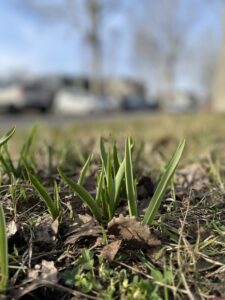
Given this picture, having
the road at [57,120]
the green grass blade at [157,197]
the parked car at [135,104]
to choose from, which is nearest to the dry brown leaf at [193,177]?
the green grass blade at [157,197]

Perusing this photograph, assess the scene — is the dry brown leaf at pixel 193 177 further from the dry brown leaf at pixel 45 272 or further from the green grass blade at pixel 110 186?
the dry brown leaf at pixel 45 272

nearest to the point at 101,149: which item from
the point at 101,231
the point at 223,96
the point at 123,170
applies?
the point at 123,170

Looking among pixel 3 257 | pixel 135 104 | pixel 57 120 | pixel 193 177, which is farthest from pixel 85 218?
pixel 135 104

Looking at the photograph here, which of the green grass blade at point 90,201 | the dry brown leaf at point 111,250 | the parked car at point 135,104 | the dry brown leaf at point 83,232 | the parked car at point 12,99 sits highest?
the green grass blade at point 90,201

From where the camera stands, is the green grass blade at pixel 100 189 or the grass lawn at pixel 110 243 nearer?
the grass lawn at pixel 110 243

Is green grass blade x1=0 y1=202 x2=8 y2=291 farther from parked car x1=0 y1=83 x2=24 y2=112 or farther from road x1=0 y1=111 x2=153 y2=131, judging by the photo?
parked car x1=0 y1=83 x2=24 y2=112

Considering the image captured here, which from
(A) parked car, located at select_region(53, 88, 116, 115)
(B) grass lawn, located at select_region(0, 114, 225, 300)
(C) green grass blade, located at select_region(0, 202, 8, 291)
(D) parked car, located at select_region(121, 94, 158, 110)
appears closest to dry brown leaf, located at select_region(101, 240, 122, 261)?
(B) grass lawn, located at select_region(0, 114, 225, 300)
